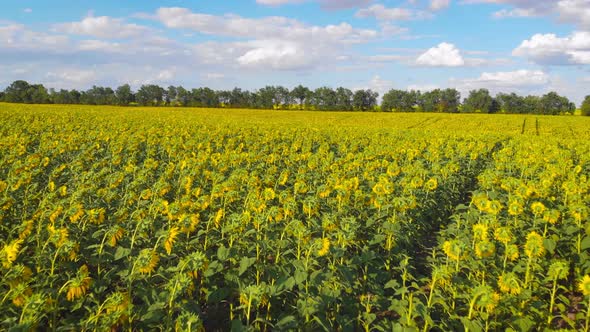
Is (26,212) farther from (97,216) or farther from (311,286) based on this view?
(311,286)

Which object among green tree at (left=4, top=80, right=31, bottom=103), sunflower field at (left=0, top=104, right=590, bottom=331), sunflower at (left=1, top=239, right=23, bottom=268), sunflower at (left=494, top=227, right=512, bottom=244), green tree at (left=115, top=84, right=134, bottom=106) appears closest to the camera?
sunflower at (left=1, top=239, right=23, bottom=268)

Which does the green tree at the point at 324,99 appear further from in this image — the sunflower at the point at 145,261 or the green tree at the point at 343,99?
the sunflower at the point at 145,261

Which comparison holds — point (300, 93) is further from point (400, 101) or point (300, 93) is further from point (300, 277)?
point (300, 277)

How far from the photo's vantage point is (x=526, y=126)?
40.6 m

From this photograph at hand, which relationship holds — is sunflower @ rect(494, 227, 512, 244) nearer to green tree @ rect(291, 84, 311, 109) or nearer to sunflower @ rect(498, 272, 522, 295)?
sunflower @ rect(498, 272, 522, 295)

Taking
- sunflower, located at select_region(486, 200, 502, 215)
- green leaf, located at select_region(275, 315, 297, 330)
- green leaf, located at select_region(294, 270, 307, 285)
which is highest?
sunflower, located at select_region(486, 200, 502, 215)

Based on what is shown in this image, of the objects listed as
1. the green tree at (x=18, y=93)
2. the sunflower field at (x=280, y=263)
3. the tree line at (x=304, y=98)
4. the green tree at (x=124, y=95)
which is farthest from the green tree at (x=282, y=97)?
the sunflower field at (x=280, y=263)

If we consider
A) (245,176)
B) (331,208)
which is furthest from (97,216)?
(331,208)

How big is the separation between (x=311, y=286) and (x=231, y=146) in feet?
39.5

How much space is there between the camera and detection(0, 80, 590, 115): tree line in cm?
8131

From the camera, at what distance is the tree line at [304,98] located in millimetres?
81312

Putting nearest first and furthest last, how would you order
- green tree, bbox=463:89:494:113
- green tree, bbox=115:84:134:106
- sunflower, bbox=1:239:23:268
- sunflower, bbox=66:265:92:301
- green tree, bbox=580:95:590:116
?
sunflower, bbox=66:265:92:301 < sunflower, bbox=1:239:23:268 < green tree, bbox=580:95:590:116 < green tree, bbox=463:89:494:113 < green tree, bbox=115:84:134:106

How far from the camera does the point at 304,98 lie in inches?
3912

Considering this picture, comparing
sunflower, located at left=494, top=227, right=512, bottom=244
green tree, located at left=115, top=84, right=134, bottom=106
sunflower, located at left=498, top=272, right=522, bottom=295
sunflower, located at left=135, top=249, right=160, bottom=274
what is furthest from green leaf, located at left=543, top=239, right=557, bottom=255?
green tree, located at left=115, top=84, right=134, bottom=106
